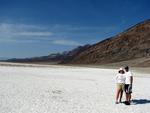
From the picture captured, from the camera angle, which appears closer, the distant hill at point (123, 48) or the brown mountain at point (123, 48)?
the distant hill at point (123, 48)

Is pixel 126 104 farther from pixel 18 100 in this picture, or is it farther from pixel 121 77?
pixel 18 100

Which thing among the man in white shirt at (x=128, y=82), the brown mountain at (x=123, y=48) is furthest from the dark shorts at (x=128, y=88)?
the brown mountain at (x=123, y=48)

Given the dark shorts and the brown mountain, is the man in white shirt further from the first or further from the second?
the brown mountain

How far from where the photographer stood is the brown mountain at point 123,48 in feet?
367

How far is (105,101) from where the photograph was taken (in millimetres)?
15836

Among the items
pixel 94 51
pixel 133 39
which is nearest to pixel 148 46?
pixel 133 39

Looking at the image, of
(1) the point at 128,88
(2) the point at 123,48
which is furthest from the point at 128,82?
(2) the point at 123,48

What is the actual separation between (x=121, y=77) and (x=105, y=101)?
1.48 meters

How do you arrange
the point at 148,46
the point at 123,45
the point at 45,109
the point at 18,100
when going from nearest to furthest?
the point at 45,109, the point at 18,100, the point at 148,46, the point at 123,45

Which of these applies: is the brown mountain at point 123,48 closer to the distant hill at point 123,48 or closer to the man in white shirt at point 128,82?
the distant hill at point 123,48

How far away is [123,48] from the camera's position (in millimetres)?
118562

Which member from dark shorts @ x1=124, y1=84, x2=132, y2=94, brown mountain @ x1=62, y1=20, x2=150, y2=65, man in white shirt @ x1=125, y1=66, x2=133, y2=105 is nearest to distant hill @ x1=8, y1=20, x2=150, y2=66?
brown mountain @ x1=62, y1=20, x2=150, y2=65

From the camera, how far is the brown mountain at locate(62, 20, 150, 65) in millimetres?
111812

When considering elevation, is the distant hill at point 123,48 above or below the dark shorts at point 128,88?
above
